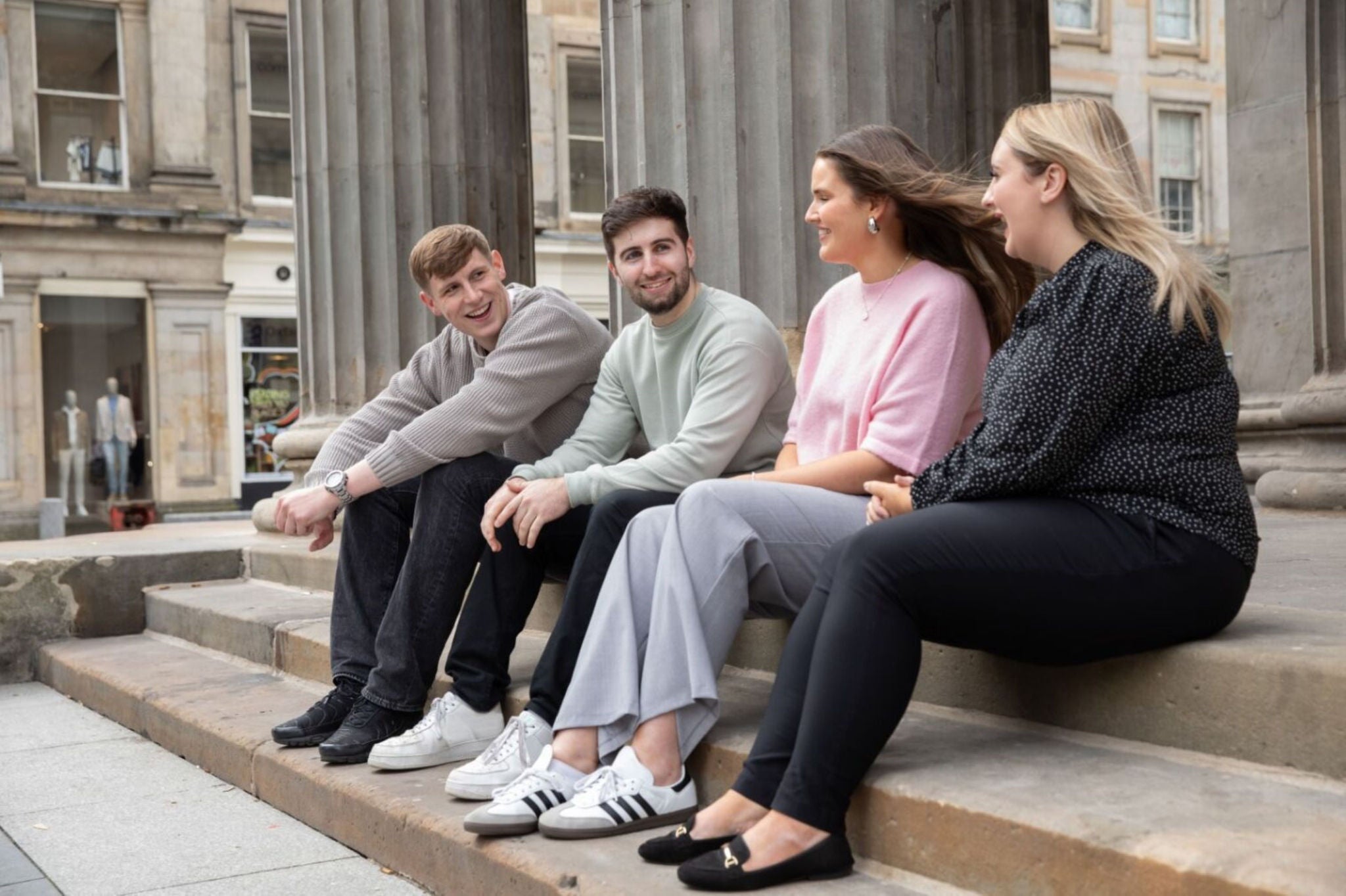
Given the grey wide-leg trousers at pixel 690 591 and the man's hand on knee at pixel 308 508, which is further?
the man's hand on knee at pixel 308 508

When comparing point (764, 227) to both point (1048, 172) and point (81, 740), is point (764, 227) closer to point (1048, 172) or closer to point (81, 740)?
point (1048, 172)

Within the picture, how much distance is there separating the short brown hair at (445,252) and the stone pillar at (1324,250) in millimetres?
3819

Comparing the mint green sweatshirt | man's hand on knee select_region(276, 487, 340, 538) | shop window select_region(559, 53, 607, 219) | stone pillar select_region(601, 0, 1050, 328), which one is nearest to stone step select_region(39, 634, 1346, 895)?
the mint green sweatshirt

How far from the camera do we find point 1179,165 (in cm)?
2286

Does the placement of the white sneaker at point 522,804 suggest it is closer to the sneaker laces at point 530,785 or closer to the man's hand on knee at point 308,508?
the sneaker laces at point 530,785

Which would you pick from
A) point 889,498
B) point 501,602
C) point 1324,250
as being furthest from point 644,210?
point 1324,250

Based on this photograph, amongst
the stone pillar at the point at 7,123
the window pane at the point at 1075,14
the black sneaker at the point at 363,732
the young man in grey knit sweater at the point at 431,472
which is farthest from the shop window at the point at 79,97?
the black sneaker at the point at 363,732

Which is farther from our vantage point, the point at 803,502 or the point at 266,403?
the point at 266,403

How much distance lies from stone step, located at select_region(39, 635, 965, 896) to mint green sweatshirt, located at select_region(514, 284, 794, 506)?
0.84 metres

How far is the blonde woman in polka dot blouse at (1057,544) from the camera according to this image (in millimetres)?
2426

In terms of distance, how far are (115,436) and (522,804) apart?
17112 millimetres

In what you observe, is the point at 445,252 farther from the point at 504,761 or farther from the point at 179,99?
the point at 179,99

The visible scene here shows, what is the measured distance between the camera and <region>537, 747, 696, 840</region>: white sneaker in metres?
2.85

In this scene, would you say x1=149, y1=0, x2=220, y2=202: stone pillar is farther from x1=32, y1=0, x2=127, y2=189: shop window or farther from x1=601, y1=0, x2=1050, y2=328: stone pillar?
x1=601, y1=0, x2=1050, y2=328: stone pillar
